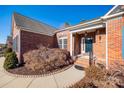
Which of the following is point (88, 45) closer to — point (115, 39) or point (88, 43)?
point (88, 43)

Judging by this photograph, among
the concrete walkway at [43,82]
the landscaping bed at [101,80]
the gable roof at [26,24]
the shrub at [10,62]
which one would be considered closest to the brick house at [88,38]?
the gable roof at [26,24]

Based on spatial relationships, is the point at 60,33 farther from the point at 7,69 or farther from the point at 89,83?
the point at 89,83

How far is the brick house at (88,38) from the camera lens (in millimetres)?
5570

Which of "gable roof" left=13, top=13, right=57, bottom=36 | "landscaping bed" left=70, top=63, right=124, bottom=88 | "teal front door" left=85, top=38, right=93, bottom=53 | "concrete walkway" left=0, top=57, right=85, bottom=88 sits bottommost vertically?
"concrete walkway" left=0, top=57, right=85, bottom=88

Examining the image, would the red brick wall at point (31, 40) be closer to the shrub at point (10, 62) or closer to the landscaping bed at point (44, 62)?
the shrub at point (10, 62)

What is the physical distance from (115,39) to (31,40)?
297 inches

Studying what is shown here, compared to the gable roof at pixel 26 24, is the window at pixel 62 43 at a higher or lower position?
lower

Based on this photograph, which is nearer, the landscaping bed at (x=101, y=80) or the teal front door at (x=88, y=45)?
the landscaping bed at (x=101, y=80)

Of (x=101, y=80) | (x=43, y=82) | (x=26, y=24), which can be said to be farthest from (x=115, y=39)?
(x=26, y=24)

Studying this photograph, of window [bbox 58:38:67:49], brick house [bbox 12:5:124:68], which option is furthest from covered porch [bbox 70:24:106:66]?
window [bbox 58:38:67:49]

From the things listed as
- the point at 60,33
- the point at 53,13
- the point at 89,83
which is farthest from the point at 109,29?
the point at 60,33

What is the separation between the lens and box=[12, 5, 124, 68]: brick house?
18.3 ft

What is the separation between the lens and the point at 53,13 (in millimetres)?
7871

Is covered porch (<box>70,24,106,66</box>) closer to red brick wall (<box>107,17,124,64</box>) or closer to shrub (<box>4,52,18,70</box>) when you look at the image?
red brick wall (<box>107,17,124,64</box>)
